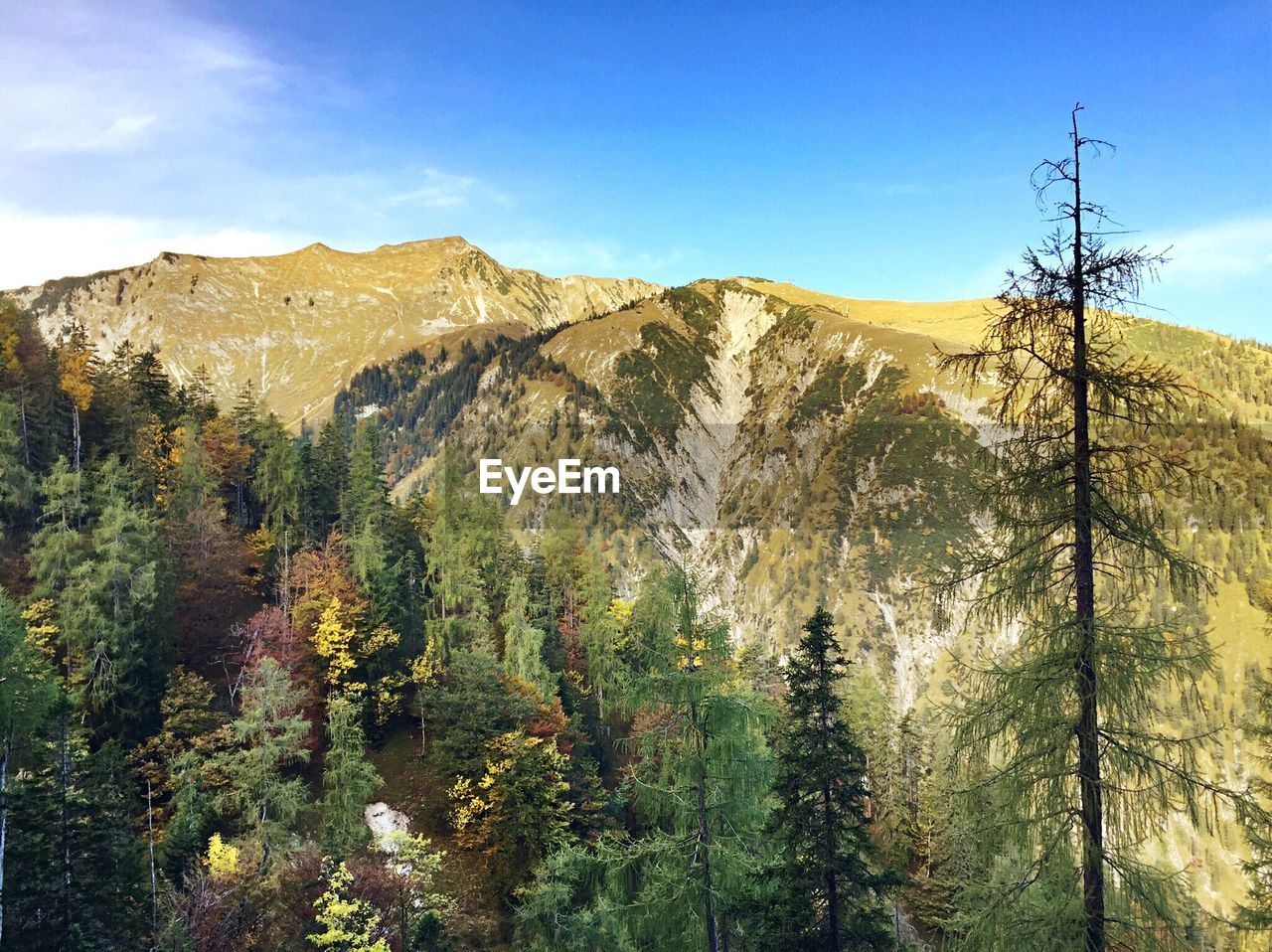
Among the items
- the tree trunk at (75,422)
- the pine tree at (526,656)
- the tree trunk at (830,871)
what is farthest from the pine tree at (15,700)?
the tree trunk at (75,422)

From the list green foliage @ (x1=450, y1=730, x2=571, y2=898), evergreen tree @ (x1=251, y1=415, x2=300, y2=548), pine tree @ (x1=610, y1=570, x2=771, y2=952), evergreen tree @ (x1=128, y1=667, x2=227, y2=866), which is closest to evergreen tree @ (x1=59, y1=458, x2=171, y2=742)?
evergreen tree @ (x1=128, y1=667, x2=227, y2=866)

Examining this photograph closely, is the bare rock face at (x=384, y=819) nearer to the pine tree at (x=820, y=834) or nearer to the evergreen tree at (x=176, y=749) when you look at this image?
the evergreen tree at (x=176, y=749)

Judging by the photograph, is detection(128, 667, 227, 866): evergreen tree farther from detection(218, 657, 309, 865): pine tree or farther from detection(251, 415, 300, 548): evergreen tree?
detection(251, 415, 300, 548): evergreen tree

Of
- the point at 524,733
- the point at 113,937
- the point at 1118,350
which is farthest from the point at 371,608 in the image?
the point at 1118,350

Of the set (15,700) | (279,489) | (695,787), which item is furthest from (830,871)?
(279,489)

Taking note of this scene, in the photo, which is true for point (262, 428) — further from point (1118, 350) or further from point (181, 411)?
point (1118, 350)

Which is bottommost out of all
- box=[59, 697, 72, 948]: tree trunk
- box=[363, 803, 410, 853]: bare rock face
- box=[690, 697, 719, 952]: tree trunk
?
box=[363, 803, 410, 853]: bare rock face

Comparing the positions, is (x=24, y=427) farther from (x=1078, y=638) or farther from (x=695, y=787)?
(x=1078, y=638)
